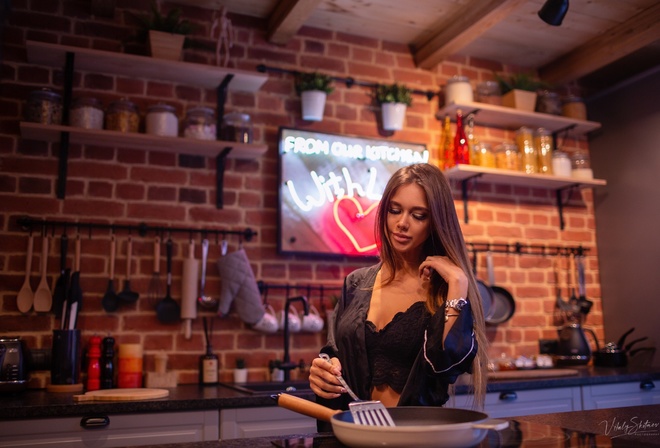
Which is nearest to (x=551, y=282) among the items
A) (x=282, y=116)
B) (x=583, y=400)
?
(x=583, y=400)

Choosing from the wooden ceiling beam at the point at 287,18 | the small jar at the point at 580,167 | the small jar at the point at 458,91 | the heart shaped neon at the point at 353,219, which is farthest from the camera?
the small jar at the point at 580,167

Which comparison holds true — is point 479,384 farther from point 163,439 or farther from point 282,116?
point 282,116

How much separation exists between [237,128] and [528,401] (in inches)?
79.4

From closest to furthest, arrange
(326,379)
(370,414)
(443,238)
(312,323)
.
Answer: (370,414)
(326,379)
(443,238)
(312,323)

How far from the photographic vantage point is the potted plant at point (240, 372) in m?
3.09

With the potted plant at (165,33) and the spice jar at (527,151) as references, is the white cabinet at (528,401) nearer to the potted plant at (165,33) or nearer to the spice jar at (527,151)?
the spice jar at (527,151)

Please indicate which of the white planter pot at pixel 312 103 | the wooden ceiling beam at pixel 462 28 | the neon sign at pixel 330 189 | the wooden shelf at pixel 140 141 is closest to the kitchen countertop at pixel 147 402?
the neon sign at pixel 330 189

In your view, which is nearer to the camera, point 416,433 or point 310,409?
point 416,433

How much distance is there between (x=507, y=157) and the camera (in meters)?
3.85

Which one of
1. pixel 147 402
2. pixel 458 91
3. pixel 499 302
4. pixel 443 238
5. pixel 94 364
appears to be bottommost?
pixel 147 402

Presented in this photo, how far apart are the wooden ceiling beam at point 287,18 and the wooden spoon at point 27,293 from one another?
166 centimetres

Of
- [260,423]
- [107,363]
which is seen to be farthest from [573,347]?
[107,363]

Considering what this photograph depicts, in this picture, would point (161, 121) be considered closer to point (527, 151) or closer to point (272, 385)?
point (272, 385)

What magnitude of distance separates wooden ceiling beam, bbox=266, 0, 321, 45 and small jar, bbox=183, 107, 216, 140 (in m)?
0.62
